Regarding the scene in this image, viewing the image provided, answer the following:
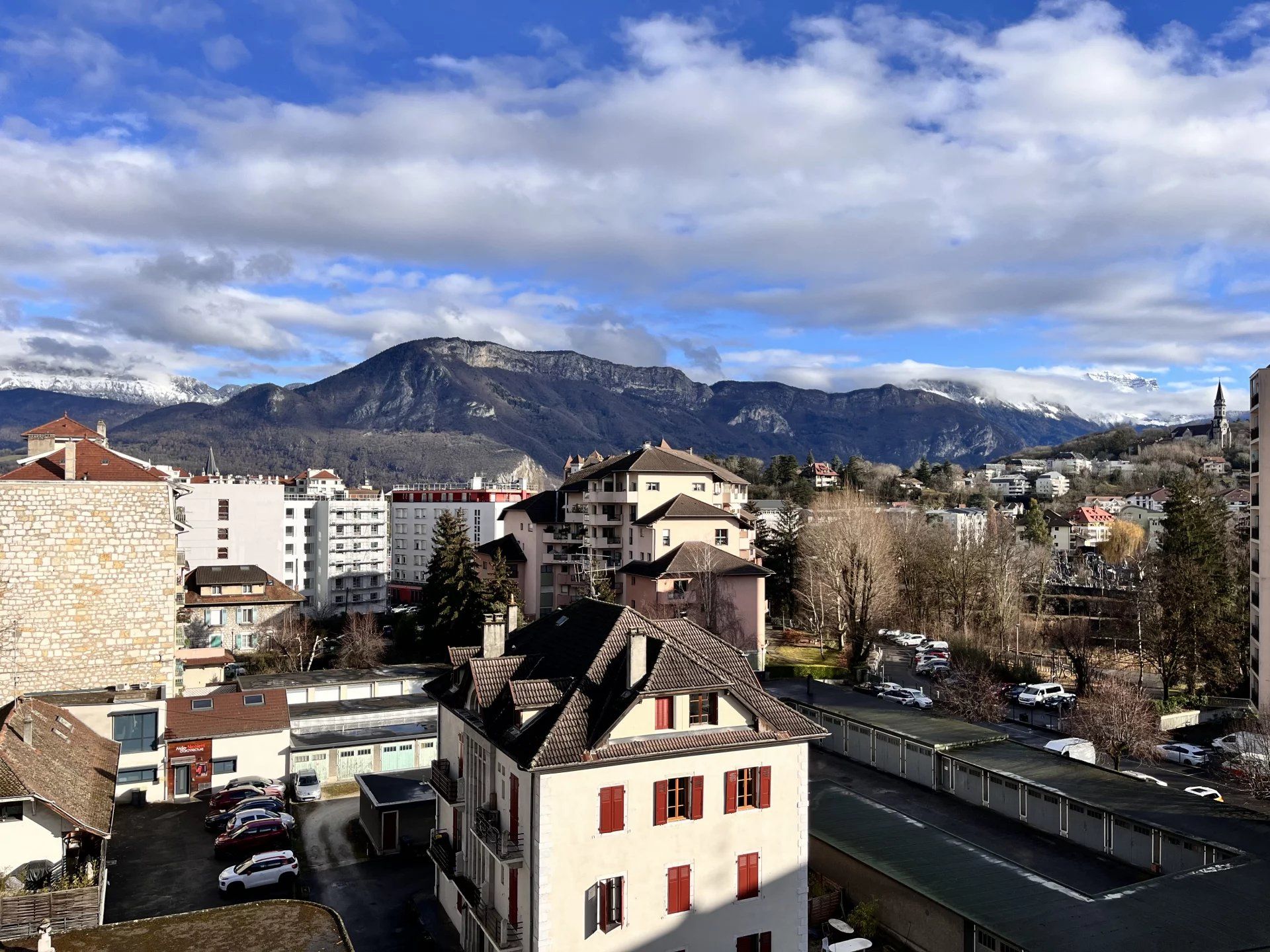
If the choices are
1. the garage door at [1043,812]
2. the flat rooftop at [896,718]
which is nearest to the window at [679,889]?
the garage door at [1043,812]

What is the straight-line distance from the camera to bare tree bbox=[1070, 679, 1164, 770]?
33.8 metres

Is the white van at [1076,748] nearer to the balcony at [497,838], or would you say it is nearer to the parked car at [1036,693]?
the parked car at [1036,693]

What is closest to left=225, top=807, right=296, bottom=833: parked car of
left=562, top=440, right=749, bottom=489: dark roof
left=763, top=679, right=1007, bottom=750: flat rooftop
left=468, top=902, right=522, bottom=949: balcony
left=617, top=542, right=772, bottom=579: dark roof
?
left=468, top=902, right=522, bottom=949: balcony

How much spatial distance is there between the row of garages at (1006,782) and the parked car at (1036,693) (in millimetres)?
14488

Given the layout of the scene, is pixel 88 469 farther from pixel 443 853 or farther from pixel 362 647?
pixel 443 853

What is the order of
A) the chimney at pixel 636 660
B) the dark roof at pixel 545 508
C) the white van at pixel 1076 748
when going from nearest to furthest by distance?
the chimney at pixel 636 660, the white van at pixel 1076 748, the dark roof at pixel 545 508

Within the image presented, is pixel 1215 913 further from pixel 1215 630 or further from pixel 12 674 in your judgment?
pixel 12 674

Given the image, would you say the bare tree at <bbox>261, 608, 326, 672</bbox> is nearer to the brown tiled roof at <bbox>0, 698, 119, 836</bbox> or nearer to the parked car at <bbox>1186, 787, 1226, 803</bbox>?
the brown tiled roof at <bbox>0, 698, 119, 836</bbox>

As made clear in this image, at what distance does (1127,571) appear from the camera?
7812 centimetres

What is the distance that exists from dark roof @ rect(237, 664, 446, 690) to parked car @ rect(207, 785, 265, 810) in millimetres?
8477

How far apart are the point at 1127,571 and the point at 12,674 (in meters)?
82.0

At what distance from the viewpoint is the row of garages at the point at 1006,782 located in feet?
79.4

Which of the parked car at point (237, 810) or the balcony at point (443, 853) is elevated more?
the balcony at point (443, 853)

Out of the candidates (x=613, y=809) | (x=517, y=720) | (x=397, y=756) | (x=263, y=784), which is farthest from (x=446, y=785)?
(x=263, y=784)
